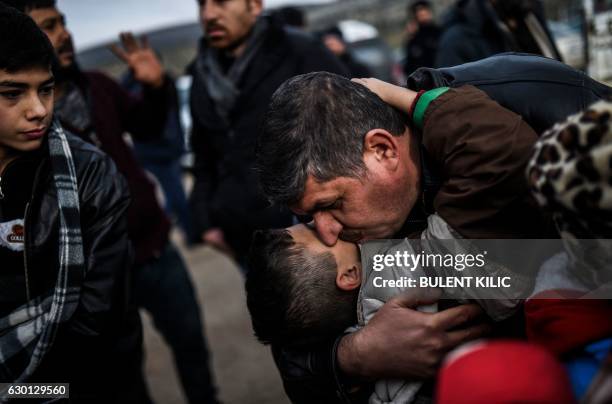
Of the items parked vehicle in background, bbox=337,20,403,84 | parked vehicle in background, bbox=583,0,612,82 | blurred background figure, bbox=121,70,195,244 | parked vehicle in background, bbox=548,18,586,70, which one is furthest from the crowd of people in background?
parked vehicle in background, bbox=337,20,403,84

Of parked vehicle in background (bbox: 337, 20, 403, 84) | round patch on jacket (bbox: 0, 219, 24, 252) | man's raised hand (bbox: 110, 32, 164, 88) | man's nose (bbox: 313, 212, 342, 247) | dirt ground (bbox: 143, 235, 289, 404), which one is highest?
man's raised hand (bbox: 110, 32, 164, 88)

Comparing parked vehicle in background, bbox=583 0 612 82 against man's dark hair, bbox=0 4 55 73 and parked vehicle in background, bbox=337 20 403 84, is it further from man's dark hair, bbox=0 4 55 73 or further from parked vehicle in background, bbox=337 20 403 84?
parked vehicle in background, bbox=337 20 403 84

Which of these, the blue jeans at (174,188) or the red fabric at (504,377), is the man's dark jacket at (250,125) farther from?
the blue jeans at (174,188)

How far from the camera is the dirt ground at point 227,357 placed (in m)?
3.36

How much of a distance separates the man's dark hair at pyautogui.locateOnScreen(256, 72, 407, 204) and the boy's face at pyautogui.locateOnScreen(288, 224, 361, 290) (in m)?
0.19

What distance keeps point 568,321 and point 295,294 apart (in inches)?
30.5

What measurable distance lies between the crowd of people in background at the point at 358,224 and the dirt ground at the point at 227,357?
3.88 ft

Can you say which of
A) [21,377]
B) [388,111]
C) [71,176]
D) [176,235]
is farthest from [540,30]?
[176,235]

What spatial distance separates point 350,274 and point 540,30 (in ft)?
5.71

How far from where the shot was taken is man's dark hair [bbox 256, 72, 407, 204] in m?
1.45

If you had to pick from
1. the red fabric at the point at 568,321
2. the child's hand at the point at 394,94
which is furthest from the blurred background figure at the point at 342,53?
the red fabric at the point at 568,321

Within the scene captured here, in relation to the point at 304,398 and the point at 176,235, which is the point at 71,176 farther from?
the point at 176,235

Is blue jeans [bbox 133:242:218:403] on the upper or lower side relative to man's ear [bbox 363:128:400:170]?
lower

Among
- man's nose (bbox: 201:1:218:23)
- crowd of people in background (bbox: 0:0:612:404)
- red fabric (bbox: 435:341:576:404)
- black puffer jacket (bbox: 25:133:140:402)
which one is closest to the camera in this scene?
red fabric (bbox: 435:341:576:404)
